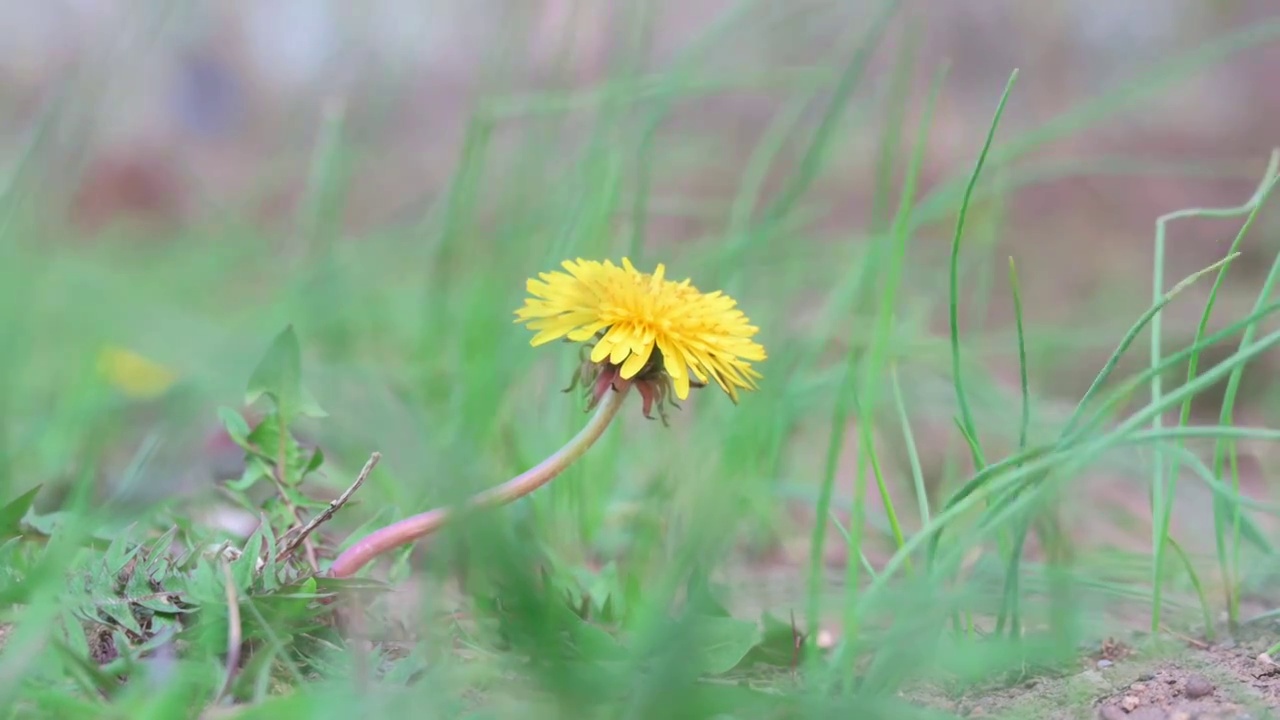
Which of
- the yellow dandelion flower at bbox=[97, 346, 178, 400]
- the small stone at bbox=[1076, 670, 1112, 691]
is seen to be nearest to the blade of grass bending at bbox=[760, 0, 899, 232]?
the small stone at bbox=[1076, 670, 1112, 691]

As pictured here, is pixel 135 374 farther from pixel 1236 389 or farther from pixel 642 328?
pixel 1236 389

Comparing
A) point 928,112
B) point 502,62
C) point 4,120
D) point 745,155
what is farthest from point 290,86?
point 928,112

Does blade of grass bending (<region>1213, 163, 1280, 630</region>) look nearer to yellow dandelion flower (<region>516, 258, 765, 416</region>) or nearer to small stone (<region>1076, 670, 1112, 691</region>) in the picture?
small stone (<region>1076, 670, 1112, 691</region>)

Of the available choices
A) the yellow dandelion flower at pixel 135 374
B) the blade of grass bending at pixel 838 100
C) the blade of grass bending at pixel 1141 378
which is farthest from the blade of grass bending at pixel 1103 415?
the yellow dandelion flower at pixel 135 374

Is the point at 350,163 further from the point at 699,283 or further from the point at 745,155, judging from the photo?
the point at 745,155

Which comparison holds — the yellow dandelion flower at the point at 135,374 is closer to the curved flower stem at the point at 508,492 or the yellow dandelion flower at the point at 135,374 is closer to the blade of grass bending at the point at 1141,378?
the curved flower stem at the point at 508,492

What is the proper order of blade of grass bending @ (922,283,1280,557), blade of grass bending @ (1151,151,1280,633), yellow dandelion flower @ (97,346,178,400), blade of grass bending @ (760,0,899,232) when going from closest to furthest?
blade of grass bending @ (922,283,1280,557) < blade of grass bending @ (1151,151,1280,633) < blade of grass bending @ (760,0,899,232) < yellow dandelion flower @ (97,346,178,400)
